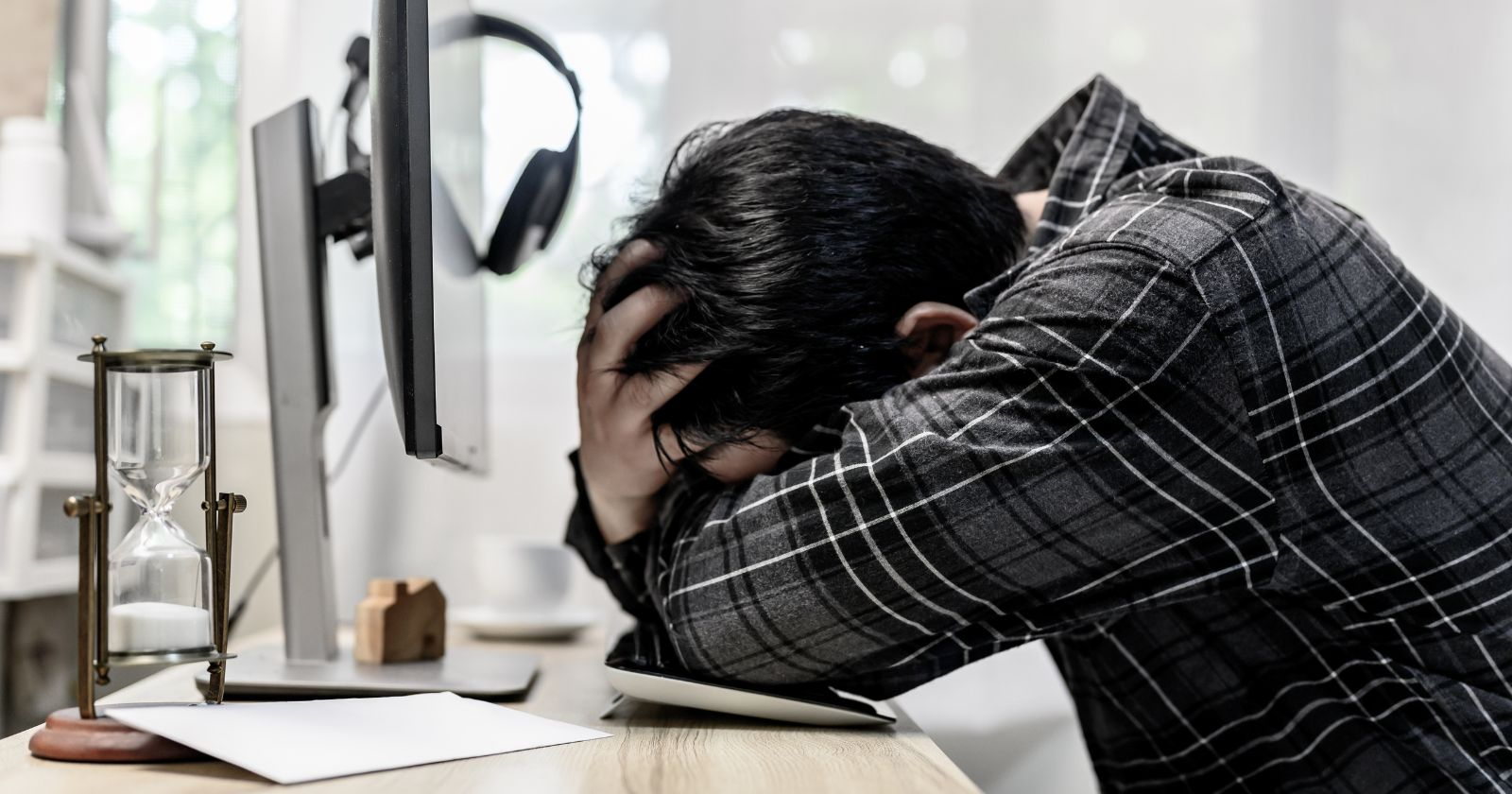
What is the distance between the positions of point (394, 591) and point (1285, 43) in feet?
4.63

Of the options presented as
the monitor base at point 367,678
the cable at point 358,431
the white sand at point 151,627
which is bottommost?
the monitor base at point 367,678

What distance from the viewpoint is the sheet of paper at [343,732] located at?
20.2 inches

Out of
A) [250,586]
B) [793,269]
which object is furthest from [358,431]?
[793,269]

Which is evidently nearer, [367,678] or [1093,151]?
[367,678]

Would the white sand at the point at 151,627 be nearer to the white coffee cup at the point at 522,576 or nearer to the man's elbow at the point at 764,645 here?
the man's elbow at the point at 764,645

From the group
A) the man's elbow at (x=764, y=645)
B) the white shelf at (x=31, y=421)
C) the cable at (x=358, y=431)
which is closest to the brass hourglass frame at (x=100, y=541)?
the man's elbow at (x=764, y=645)

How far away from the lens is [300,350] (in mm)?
915

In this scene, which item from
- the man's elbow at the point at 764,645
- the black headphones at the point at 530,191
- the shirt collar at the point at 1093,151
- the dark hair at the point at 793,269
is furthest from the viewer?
the black headphones at the point at 530,191

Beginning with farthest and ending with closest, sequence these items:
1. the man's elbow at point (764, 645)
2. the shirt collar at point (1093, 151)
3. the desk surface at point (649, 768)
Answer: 1. the shirt collar at point (1093, 151)
2. the man's elbow at point (764, 645)
3. the desk surface at point (649, 768)

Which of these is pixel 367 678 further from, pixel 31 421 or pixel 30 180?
pixel 30 180

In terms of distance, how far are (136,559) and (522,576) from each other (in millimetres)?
812

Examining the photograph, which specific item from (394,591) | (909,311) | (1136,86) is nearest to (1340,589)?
(909,311)

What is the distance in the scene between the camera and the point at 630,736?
665mm

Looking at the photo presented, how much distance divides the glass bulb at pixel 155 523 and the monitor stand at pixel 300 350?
35 centimetres
